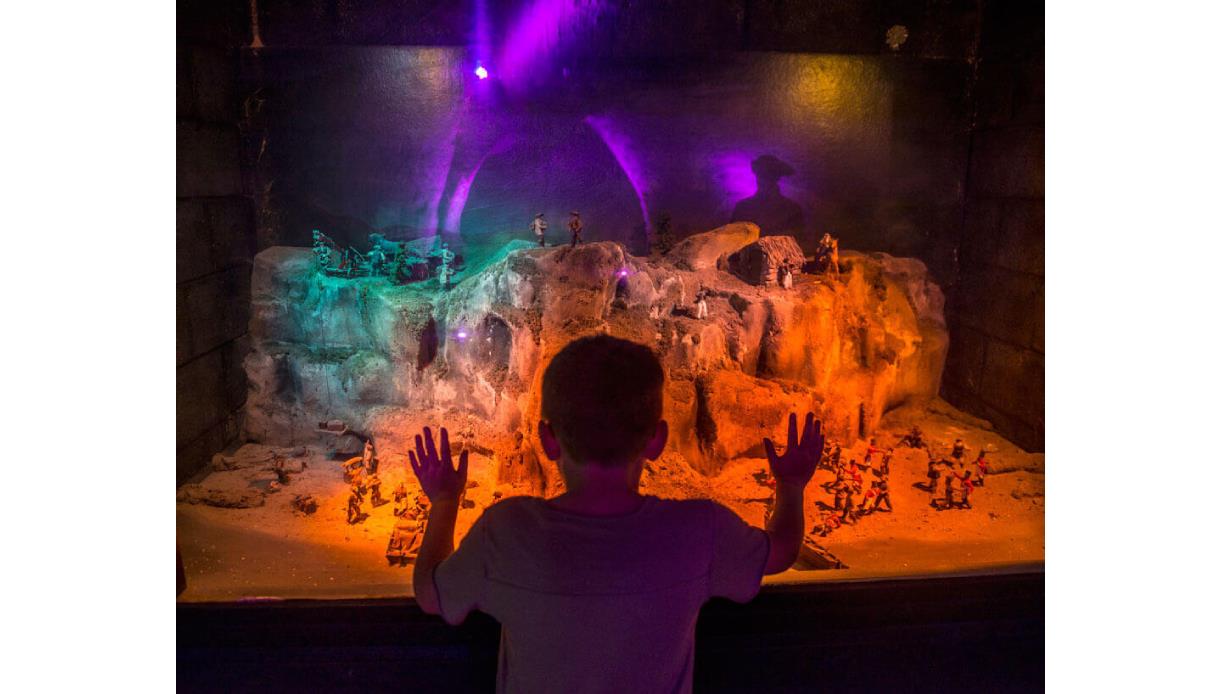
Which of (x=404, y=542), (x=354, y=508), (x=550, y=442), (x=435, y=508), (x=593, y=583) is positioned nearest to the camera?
(x=593, y=583)

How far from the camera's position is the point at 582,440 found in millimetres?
1528

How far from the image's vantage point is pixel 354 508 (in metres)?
3.70

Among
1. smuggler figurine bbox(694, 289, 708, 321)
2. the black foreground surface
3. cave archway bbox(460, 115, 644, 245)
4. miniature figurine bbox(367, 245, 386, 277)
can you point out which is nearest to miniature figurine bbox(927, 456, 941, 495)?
smuggler figurine bbox(694, 289, 708, 321)

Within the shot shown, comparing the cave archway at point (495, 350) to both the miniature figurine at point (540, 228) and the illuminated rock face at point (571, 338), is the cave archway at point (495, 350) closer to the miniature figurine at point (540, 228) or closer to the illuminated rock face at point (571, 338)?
the illuminated rock face at point (571, 338)

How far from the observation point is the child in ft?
4.88

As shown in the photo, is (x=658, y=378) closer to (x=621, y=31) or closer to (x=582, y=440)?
(x=582, y=440)

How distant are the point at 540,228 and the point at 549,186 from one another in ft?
0.77

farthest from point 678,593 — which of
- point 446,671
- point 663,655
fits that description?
point 446,671

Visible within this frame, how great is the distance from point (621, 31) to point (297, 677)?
320 centimetres

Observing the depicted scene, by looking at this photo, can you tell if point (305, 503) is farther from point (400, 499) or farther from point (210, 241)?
point (210, 241)

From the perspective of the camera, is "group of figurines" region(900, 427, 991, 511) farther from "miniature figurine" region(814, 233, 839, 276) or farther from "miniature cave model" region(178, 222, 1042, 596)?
"miniature figurine" region(814, 233, 839, 276)

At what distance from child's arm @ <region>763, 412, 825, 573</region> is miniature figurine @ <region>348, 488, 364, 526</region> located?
8.03 ft

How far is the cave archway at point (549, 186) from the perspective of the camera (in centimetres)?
414

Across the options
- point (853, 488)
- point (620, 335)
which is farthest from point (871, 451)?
point (620, 335)
